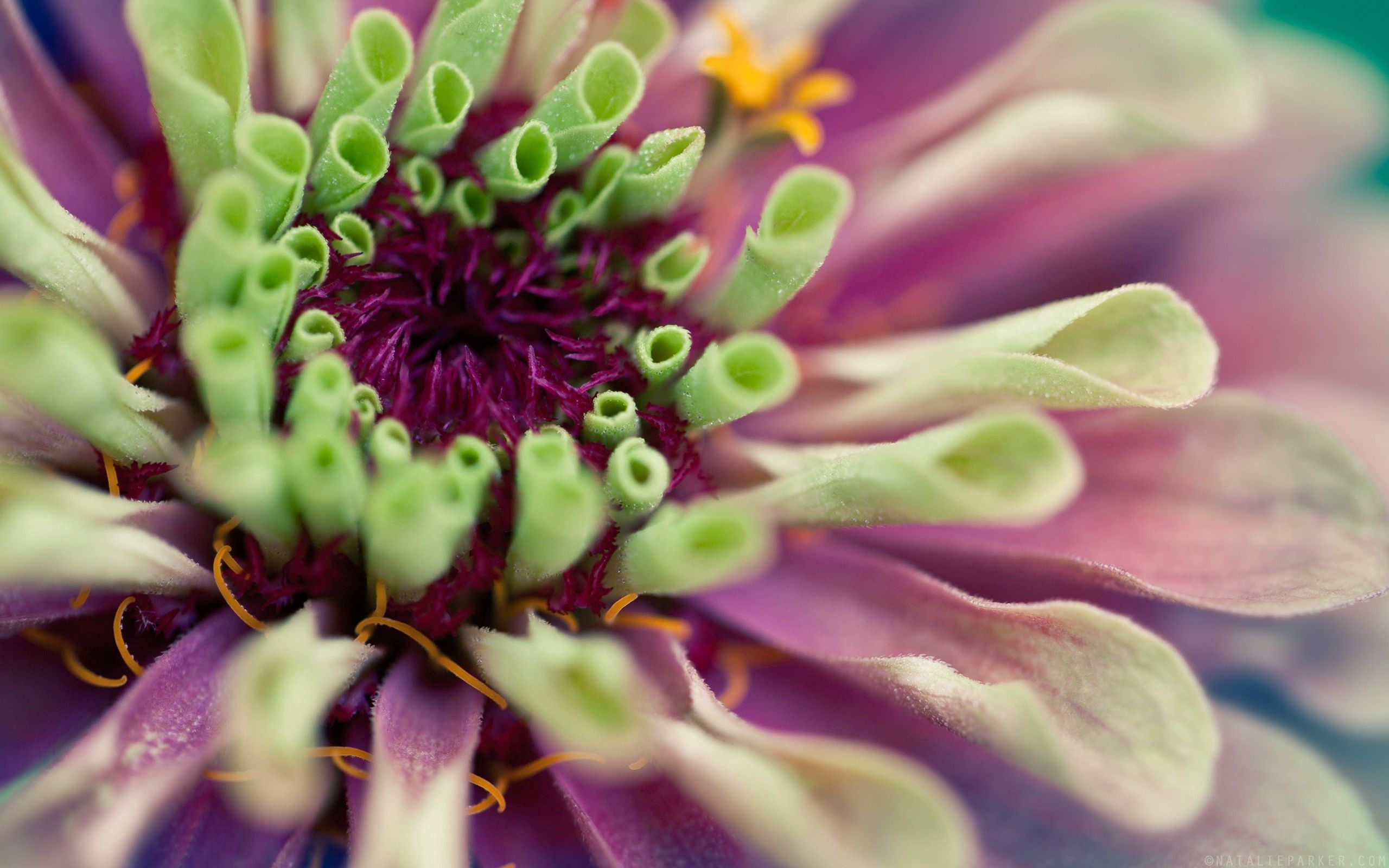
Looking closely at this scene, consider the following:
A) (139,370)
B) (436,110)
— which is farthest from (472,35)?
(139,370)

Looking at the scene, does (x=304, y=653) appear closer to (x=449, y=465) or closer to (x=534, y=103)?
(x=449, y=465)

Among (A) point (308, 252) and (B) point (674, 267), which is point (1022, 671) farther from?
(A) point (308, 252)

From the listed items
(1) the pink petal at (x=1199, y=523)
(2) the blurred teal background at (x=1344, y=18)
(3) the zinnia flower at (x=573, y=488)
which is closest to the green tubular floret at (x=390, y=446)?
(3) the zinnia flower at (x=573, y=488)

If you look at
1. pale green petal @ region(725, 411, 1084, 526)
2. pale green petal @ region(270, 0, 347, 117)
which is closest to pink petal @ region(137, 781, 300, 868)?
pale green petal @ region(725, 411, 1084, 526)

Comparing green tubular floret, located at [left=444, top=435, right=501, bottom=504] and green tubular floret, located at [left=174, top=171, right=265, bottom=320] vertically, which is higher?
green tubular floret, located at [left=174, top=171, right=265, bottom=320]

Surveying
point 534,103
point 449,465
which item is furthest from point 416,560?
point 534,103

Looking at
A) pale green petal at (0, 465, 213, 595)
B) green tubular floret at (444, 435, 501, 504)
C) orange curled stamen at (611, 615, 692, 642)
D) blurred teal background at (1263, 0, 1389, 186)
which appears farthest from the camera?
blurred teal background at (1263, 0, 1389, 186)

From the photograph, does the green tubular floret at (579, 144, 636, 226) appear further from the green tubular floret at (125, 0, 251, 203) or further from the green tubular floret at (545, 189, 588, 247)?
the green tubular floret at (125, 0, 251, 203)
